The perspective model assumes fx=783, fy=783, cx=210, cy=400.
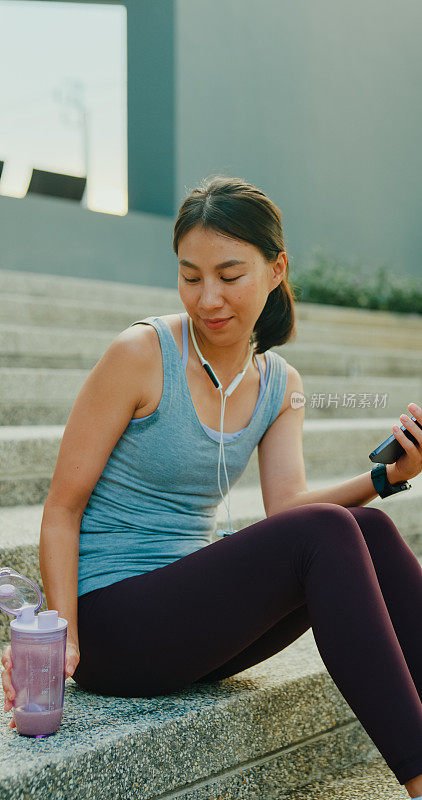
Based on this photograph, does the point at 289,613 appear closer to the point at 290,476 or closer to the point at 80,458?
the point at 290,476

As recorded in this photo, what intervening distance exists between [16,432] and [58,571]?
110cm

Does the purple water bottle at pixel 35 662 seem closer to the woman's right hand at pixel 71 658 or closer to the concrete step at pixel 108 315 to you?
the woman's right hand at pixel 71 658

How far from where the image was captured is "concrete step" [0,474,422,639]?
1.77 m

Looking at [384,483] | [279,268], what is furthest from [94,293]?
[384,483]

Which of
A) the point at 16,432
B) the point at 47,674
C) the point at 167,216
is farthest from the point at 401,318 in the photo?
the point at 47,674

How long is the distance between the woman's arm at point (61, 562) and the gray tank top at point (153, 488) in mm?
75

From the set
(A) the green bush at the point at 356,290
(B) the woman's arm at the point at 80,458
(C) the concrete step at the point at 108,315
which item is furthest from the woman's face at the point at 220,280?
(A) the green bush at the point at 356,290

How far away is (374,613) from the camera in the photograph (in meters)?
1.29

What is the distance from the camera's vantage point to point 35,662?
1.19 metres

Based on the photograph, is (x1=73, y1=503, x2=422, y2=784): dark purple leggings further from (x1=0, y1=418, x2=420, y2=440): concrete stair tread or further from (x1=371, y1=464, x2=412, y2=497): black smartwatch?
(x1=0, y1=418, x2=420, y2=440): concrete stair tread

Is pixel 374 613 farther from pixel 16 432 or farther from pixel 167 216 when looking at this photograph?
pixel 167 216

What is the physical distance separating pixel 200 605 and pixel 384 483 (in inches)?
17.7

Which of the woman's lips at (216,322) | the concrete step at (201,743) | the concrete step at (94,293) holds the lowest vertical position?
the concrete step at (94,293)

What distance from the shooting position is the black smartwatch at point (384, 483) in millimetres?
1547
